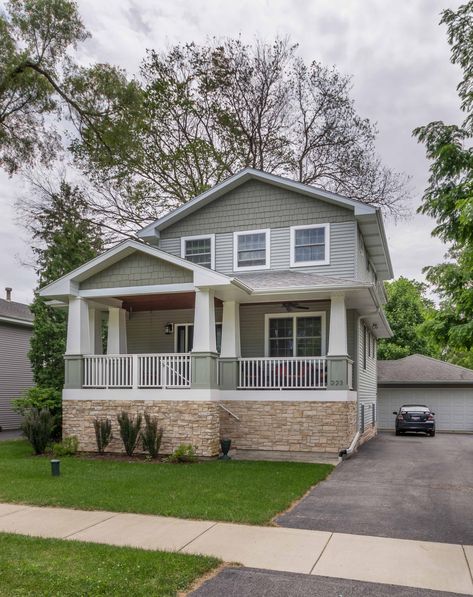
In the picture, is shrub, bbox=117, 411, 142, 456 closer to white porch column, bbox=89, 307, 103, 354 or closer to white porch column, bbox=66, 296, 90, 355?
white porch column, bbox=66, 296, 90, 355

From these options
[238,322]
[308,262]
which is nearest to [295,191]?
[308,262]

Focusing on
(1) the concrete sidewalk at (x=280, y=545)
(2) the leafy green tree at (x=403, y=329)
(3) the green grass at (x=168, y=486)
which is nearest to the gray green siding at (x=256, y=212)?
(3) the green grass at (x=168, y=486)

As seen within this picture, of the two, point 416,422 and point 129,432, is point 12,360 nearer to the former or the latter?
point 129,432

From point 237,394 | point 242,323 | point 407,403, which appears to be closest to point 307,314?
point 242,323

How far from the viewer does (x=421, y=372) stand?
84.4ft

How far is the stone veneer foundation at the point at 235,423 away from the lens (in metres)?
12.7

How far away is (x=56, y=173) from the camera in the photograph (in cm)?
2236

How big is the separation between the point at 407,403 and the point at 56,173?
18986mm

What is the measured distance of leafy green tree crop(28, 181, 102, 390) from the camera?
57.9ft

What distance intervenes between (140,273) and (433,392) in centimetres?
1747

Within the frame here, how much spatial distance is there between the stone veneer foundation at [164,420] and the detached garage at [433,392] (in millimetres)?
14812

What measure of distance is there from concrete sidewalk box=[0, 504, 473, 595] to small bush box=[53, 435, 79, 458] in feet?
18.7

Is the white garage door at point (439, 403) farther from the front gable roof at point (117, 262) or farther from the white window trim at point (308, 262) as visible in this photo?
the front gable roof at point (117, 262)

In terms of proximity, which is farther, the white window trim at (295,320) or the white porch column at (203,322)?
the white window trim at (295,320)
